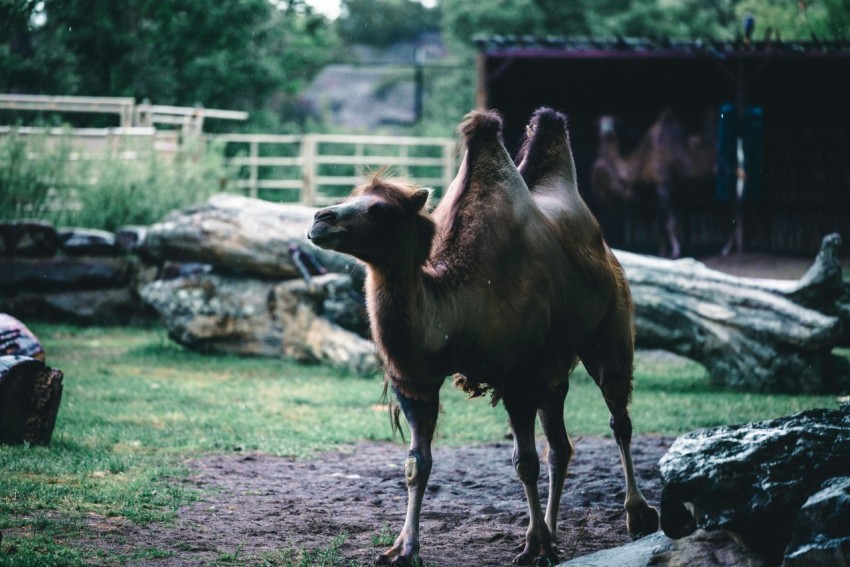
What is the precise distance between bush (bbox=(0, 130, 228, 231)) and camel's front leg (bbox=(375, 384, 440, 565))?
1250 cm

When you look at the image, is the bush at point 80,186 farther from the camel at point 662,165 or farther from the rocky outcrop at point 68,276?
the camel at point 662,165

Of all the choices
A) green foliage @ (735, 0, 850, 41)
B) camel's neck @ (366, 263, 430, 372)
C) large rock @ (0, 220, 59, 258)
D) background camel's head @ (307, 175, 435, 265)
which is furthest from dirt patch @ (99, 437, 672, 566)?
green foliage @ (735, 0, 850, 41)

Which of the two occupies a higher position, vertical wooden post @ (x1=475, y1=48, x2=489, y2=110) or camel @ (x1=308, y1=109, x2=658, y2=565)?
vertical wooden post @ (x1=475, y1=48, x2=489, y2=110)

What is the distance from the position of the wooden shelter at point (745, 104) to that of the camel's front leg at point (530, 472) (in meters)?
14.9

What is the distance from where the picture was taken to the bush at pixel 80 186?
53.4 ft

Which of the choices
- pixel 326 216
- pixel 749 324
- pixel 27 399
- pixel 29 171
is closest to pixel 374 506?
pixel 326 216

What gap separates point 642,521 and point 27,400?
4193mm

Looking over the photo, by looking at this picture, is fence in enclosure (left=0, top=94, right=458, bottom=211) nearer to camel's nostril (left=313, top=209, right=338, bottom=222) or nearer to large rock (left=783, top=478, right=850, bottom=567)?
camel's nostril (left=313, top=209, right=338, bottom=222)

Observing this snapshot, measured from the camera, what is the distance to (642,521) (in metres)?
5.79

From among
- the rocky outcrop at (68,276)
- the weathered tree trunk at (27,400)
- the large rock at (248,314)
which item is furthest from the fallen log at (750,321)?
the rocky outcrop at (68,276)

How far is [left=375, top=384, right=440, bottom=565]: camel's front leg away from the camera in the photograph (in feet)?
16.4

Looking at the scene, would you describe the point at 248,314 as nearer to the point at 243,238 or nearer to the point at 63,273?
the point at 243,238

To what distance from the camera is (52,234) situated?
14141mm

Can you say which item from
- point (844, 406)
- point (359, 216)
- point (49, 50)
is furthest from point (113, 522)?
point (49, 50)
